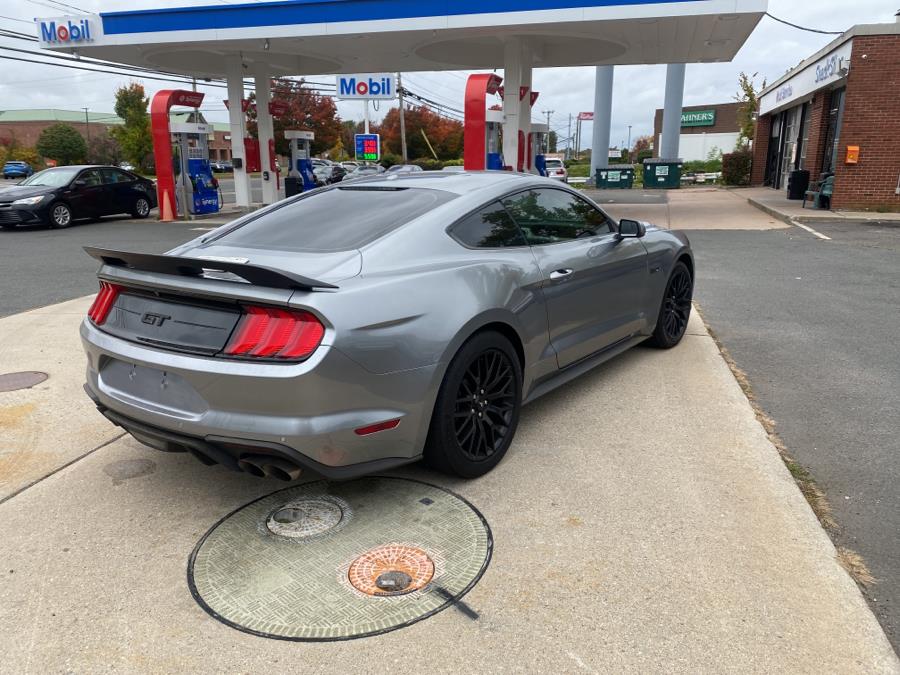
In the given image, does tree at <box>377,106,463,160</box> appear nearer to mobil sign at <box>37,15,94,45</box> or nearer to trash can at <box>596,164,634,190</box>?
trash can at <box>596,164,634,190</box>

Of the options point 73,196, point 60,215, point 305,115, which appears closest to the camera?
point 60,215

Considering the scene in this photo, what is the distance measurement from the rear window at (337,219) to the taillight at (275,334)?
667mm

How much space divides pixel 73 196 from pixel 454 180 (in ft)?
53.3

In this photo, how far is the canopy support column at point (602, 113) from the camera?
3769 cm

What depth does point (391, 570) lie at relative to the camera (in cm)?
282

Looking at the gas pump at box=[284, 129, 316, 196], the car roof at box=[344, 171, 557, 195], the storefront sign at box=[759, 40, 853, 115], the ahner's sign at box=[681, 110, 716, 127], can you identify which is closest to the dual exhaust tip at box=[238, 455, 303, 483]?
the car roof at box=[344, 171, 557, 195]

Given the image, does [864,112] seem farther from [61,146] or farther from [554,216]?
[61,146]

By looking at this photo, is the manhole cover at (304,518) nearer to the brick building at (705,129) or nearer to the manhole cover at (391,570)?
the manhole cover at (391,570)

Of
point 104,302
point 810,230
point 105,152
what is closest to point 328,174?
point 810,230

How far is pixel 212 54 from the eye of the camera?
63.8 feet

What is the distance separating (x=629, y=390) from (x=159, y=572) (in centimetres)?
322

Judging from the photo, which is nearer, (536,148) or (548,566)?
(548,566)

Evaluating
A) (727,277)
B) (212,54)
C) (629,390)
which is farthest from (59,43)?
(629,390)

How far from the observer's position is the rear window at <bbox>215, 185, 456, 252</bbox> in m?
3.57
